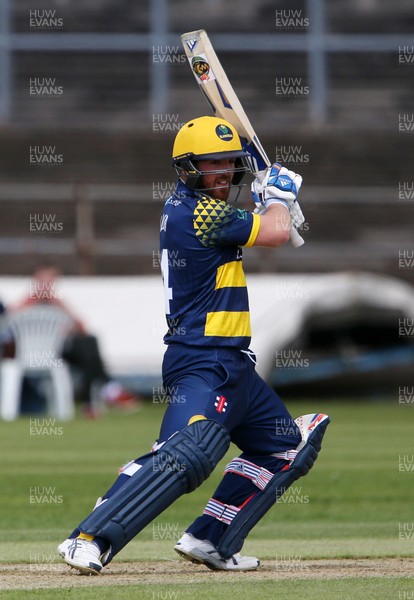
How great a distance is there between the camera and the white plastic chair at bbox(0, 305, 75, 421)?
18719 millimetres

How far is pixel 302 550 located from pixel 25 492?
4.20 meters

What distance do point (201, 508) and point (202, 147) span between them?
472 centimetres

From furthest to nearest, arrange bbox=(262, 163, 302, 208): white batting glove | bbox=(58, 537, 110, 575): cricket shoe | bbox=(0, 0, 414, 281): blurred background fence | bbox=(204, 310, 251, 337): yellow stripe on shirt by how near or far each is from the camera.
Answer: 1. bbox=(0, 0, 414, 281): blurred background fence
2. bbox=(262, 163, 302, 208): white batting glove
3. bbox=(204, 310, 251, 337): yellow stripe on shirt
4. bbox=(58, 537, 110, 575): cricket shoe

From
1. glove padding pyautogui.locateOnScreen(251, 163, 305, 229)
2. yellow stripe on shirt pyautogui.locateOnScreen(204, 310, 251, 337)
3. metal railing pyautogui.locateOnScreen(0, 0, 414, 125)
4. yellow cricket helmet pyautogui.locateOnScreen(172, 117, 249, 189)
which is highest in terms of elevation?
metal railing pyautogui.locateOnScreen(0, 0, 414, 125)

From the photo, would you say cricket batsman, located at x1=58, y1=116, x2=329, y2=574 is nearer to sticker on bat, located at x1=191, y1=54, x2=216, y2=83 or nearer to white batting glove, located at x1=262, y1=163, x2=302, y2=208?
white batting glove, located at x1=262, y1=163, x2=302, y2=208

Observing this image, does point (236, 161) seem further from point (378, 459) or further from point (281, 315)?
point (281, 315)

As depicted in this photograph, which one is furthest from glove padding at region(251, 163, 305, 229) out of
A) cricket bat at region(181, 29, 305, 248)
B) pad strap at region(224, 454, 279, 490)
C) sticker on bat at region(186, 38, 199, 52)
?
pad strap at region(224, 454, 279, 490)

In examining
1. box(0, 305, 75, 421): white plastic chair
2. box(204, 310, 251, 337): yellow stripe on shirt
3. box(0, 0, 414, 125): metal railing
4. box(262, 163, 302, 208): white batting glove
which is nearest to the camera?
box(204, 310, 251, 337): yellow stripe on shirt

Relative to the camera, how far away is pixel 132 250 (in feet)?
75.0

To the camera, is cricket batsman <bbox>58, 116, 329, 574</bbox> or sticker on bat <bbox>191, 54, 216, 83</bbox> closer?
cricket batsman <bbox>58, 116, 329, 574</bbox>

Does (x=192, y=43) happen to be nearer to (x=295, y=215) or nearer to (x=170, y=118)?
(x=295, y=215)

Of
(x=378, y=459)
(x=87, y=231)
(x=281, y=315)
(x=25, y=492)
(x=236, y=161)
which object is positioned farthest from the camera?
(x=87, y=231)

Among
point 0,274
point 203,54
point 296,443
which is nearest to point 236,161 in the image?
point 203,54

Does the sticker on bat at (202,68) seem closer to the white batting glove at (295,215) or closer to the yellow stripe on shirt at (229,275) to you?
the white batting glove at (295,215)
